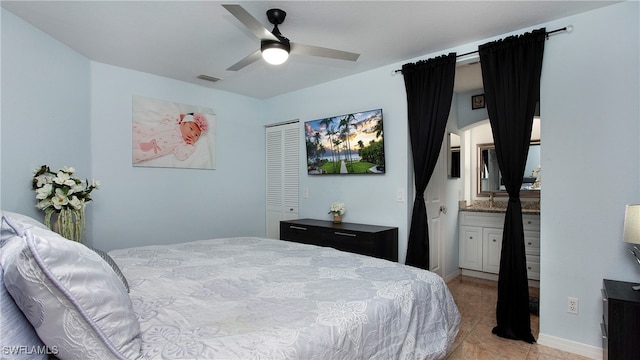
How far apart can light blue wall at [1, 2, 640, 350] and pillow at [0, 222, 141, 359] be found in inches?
78.7

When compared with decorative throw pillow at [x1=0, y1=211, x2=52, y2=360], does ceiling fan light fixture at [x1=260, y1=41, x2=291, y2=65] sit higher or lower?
higher

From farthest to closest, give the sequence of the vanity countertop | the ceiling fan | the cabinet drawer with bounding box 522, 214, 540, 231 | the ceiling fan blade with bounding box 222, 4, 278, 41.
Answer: the vanity countertop
the cabinet drawer with bounding box 522, 214, 540, 231
the ceiling fan
the ceiling fan blade with bounding box 222, 4, 278, 41

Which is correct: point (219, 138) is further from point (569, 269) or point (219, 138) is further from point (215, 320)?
point (569, 269)

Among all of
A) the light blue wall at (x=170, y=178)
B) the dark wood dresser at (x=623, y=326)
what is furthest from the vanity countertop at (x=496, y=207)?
the light blue wall at (x=170, y=178)

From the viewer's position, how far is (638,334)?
71.4 inches

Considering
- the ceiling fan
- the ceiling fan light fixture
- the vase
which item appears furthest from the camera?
the vase

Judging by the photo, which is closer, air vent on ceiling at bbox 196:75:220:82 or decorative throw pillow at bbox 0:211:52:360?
decorative throw pillow at bbox 0:211:52:360

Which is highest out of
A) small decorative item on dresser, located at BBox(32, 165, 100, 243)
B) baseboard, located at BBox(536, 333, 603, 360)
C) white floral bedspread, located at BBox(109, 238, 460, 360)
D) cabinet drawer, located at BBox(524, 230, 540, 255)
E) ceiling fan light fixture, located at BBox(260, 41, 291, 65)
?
ceiling fan light fixture, located at BBox(260, 41, 291, 65)

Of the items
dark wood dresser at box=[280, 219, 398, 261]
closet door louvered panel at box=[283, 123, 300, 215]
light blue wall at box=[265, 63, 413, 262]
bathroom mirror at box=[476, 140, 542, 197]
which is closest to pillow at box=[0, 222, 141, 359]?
dark wood dresser at box=[280, 219, 398, 261]

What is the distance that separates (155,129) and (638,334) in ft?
14.6

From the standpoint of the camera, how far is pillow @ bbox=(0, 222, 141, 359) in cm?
86

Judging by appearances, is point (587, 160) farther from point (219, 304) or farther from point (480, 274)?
point (219, 304)

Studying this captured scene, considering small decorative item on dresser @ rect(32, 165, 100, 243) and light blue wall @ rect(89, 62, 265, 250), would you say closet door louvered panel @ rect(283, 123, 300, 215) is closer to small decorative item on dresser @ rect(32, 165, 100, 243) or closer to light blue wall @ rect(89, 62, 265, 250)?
light blue wall @ rect(89, 62, 265, 250)

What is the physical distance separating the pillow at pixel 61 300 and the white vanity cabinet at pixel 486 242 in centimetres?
416
